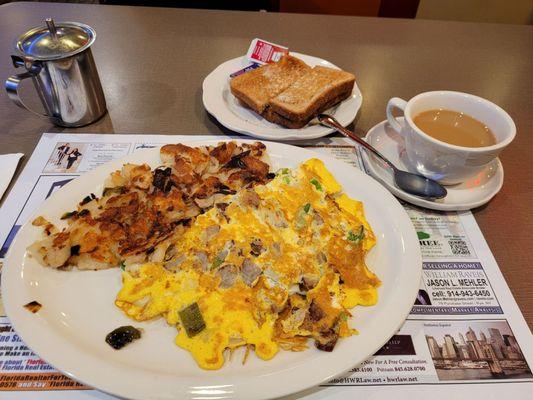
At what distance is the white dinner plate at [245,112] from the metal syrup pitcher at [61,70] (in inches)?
20.4

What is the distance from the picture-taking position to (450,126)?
1546 millimetres

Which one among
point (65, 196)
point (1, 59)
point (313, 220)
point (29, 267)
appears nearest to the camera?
point (29, 267)

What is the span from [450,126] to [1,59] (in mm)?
2330

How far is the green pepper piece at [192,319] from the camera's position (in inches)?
40.3

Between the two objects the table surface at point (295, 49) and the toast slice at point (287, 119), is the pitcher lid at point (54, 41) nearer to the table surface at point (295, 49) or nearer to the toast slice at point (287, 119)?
the table surface at point (295, 49)

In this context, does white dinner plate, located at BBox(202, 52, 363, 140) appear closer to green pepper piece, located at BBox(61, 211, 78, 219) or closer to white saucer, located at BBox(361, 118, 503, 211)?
white saucer, located at BBox(361, 118, 503, 211)

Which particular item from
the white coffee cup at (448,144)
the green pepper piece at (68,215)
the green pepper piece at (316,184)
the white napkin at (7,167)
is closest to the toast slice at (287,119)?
the white coffee cup at (448,144)

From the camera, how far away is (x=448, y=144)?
1.40 m

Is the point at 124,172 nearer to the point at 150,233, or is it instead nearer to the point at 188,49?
the point at 150,233

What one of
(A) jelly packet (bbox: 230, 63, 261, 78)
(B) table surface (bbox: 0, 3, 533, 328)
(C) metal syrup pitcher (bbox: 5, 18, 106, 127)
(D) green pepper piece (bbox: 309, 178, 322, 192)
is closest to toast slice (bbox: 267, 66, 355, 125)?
(B) table surface (bbox: 0, 3, 533, 328)

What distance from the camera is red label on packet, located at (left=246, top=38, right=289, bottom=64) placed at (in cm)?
214

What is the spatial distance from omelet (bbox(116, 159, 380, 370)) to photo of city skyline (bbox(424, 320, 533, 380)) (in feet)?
0.76

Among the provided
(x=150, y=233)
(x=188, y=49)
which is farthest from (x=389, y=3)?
(x=150, y=233)

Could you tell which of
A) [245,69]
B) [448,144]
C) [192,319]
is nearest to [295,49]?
[245,69]
